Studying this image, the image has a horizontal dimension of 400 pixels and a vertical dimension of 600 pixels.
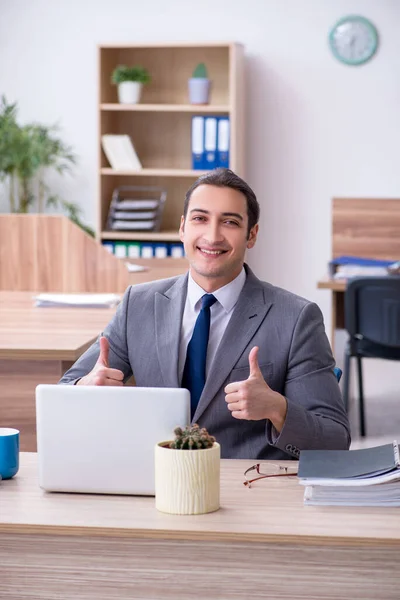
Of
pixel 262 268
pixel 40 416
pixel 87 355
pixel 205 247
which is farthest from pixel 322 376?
pixel 262 268

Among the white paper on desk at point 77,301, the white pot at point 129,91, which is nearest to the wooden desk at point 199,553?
the white paper on desk at point 77,301

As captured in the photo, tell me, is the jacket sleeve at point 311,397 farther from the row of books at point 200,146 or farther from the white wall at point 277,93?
the white wall at point 277,93

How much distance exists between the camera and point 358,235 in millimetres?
6035

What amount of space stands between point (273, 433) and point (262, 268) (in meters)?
4.88

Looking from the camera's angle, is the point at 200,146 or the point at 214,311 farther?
the point at 200,146

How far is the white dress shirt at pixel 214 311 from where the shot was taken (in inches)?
81.4

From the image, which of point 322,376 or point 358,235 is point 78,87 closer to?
point 358,235

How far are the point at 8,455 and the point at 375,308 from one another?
290cm

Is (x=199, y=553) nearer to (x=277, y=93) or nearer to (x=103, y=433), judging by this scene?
(x=103, y=433)

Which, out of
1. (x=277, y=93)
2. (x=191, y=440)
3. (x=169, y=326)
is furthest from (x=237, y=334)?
(x=277, y=93)

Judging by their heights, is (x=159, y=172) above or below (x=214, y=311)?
above

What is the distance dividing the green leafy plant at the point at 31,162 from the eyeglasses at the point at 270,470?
4.68 meters

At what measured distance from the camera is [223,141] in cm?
612

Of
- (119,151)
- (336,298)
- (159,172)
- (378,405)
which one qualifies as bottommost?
(378,405)
